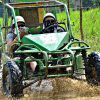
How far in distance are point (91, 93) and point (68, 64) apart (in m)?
0.74

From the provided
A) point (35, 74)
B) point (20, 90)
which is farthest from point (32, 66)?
point (20, 90)

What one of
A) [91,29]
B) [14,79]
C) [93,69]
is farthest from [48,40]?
[91,29]

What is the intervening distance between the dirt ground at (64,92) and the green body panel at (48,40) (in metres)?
0.83

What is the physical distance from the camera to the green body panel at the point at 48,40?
828 cm

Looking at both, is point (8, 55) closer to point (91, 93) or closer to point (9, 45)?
point (9, 45)

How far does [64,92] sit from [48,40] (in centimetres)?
99

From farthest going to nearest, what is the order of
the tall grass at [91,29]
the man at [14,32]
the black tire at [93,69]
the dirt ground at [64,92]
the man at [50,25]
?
the tall grass at [91,29] < the man at [50,25] < the man at [14,32] < the black tire at [93,69] < the dirt ground at [64,92]

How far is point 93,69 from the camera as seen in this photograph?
838 centimetres

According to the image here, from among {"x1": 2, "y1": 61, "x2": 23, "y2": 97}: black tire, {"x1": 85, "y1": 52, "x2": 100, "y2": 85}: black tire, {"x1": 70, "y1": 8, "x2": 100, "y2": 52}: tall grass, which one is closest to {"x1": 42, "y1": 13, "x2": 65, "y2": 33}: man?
{"x1": 85, "y1": 52, "x2": 100, "y2": 85}: black tire

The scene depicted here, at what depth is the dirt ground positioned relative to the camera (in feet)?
26.5

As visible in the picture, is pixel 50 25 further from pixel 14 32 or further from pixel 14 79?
pixel 14 79

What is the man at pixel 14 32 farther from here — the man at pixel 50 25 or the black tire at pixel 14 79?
the black tire at pixel 14 79

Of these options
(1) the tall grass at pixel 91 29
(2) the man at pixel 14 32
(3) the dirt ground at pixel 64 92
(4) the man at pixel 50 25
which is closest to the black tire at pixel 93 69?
(3) the dirt ground at pixel 64 92

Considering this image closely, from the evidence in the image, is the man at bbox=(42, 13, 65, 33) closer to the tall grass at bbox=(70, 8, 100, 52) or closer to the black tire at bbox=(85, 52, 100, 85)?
the black tire at bbox=(85, 52, 100, 85)
